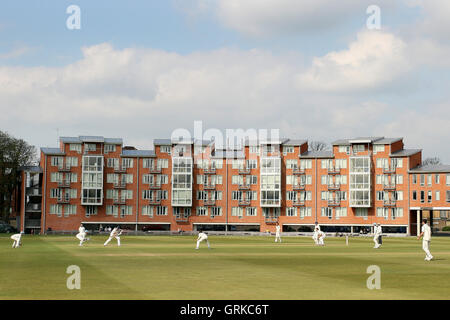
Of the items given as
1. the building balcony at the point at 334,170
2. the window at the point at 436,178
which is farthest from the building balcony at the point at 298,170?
the window at the point at 436,178

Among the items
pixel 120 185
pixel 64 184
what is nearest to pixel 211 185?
pixel 120 185

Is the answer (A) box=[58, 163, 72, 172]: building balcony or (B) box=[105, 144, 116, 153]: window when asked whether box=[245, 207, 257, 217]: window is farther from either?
(A) box=[58, 163, 72, 172]: building balcony

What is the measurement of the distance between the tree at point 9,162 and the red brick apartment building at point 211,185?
2965 millimetres

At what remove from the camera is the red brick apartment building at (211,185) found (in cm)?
15250

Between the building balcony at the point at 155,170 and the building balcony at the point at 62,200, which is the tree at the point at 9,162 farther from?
the building balcony at the point at 155,170

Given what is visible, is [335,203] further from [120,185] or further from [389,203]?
[120,185]

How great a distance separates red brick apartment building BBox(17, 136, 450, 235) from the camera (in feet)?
500

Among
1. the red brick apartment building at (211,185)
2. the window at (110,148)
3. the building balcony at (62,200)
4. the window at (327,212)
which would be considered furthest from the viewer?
the window at (110,148)

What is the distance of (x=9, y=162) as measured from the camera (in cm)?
15100

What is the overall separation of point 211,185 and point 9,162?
47.4 metres

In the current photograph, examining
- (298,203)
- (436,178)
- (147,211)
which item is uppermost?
(436,178)

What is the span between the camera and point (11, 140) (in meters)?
153

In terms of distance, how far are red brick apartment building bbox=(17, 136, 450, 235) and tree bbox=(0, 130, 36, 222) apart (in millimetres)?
2965
